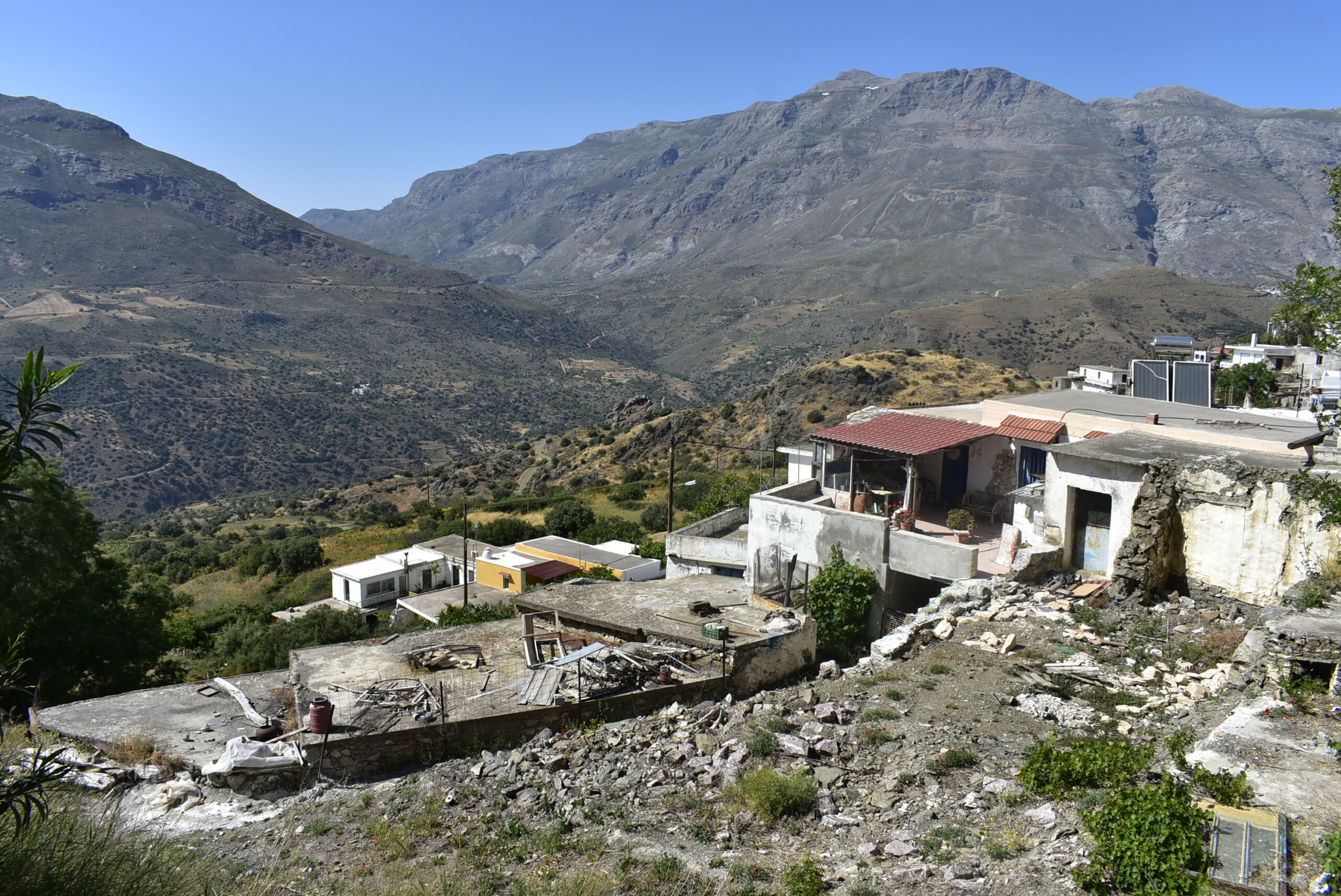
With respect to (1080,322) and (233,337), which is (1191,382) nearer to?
(1080,322)

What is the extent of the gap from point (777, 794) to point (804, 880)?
1.65m

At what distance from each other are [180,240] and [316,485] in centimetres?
9287

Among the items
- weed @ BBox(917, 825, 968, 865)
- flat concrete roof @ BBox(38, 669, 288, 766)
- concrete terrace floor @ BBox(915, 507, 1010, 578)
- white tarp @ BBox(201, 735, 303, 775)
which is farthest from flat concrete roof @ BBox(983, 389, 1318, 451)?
flat concrete roof @ BBox(38, 669, 288, 766)

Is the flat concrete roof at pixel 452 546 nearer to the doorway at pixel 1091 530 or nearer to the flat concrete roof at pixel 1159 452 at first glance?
the doorway at pixel 1091 530

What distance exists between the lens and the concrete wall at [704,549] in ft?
64.2

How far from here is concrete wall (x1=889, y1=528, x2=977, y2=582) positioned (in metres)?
14.7

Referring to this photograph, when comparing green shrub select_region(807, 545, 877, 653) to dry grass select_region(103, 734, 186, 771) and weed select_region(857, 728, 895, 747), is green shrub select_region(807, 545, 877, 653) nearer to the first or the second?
weed select_region(857, 728, 895, 747)

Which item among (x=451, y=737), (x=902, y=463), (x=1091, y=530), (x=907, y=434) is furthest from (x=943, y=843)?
(x=907, y=434)

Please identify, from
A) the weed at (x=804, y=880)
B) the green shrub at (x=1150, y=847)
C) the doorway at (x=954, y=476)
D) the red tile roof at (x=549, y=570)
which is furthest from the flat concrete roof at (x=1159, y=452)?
the red tile roof at (x=549, y=570)

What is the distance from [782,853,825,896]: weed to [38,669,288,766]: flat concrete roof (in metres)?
8.52

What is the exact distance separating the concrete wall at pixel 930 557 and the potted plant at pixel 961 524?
18.1 inches

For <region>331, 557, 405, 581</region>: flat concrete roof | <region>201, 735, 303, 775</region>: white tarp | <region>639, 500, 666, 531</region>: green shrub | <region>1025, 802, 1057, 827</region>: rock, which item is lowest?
<region>331, 557, 405, 581</region>: flat concrete roof

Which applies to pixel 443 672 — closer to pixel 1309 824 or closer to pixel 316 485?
pixel 1309 824

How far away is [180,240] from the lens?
458 feet
